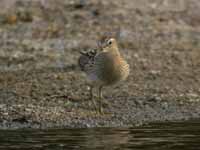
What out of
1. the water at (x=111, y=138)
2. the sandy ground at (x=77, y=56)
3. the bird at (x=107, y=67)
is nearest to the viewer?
the water at (x=111, y=138)

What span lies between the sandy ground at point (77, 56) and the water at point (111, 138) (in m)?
0.54

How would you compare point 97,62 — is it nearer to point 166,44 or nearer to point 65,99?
point 65,99

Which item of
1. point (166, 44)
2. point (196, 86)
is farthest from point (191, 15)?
point (196, 86)

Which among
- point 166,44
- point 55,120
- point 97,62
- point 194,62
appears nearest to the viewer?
point 55,120

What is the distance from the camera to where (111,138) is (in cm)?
1147

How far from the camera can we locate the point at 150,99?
47.2 feet

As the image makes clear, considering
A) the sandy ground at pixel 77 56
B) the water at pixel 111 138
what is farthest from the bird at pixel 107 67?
the water at pixel 111 138

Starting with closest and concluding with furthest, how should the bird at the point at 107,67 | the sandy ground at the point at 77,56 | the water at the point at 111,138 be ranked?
the water at the point at 111,138 → the sandy ground at the point at 77,56 → the bird at the point at 107,67

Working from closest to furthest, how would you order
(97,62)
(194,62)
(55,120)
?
(55,120), (97,62), (194,62)

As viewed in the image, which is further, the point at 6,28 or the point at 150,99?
the point at 6,28

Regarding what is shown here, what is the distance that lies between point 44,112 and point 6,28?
6.88 m

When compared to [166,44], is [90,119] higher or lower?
lower

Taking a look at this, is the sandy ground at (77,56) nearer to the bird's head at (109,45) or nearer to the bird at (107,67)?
the bird at (107,67)

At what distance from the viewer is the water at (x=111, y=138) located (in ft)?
35.8
